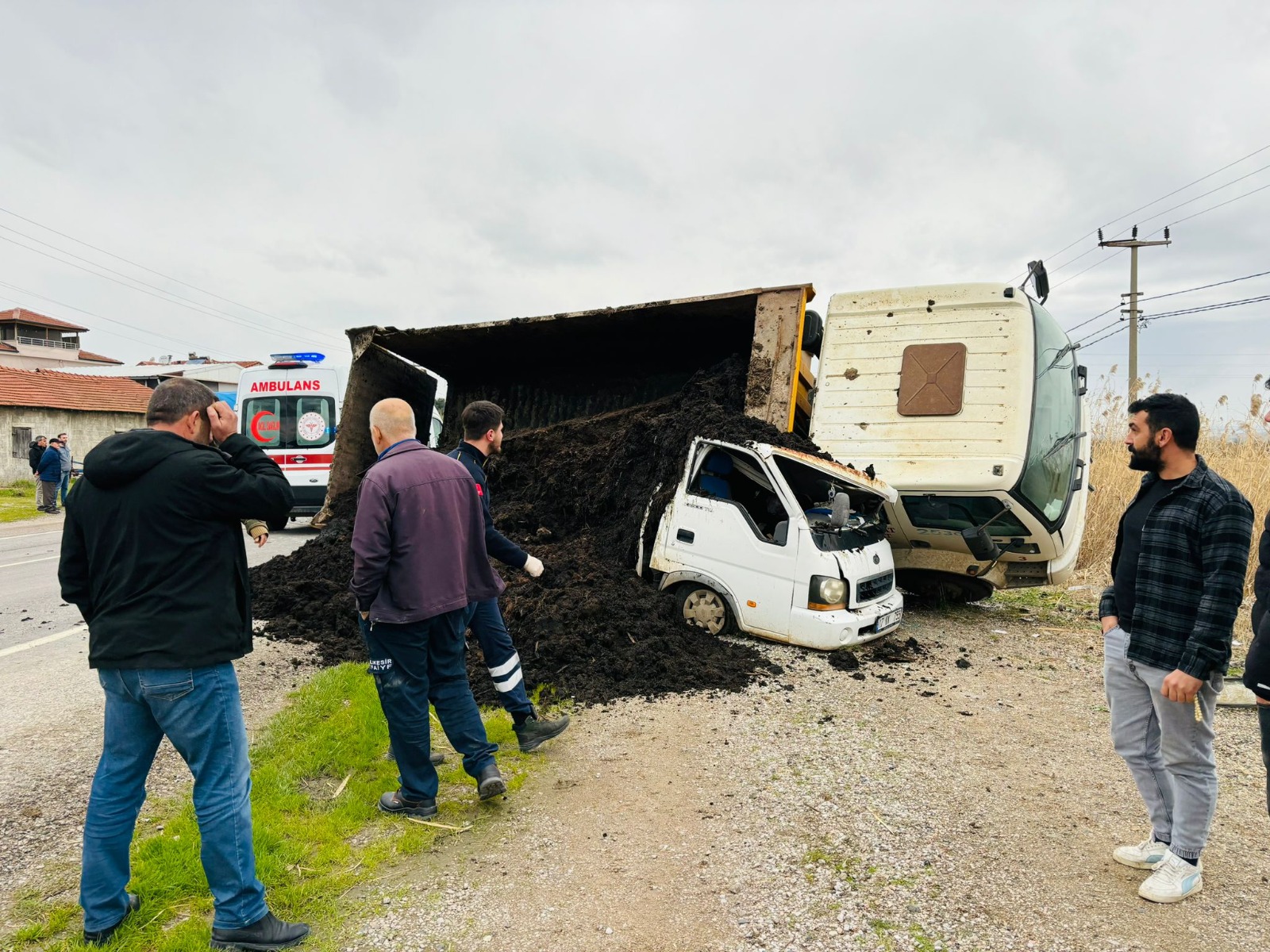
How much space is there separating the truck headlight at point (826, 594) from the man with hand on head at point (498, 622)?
2288 mm

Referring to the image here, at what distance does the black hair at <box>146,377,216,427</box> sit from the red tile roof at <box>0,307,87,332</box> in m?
55.5

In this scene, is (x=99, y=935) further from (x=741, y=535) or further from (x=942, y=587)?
(x=942, y=587)

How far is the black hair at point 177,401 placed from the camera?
272cm

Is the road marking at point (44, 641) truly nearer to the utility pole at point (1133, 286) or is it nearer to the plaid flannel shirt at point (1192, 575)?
the plaid flannel shirt at point (1192, 575)

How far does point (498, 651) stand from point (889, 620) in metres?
3.47

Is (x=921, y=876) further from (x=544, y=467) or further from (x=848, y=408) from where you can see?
(x=544, y=467)

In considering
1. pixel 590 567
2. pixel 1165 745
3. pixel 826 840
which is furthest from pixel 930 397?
pixel 826 840

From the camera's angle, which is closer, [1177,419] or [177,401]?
[177,401]

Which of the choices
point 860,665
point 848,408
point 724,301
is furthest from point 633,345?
point 860,665

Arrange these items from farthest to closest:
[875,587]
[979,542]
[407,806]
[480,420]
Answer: [979,542] → [875,587] → [480,420] → [407,806]

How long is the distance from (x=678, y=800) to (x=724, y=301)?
4841mm

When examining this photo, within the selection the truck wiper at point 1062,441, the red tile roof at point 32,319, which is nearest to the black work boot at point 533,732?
the truck wiper at point 1062,441

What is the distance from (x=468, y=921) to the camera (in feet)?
9.58

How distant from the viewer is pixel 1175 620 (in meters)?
2.99
